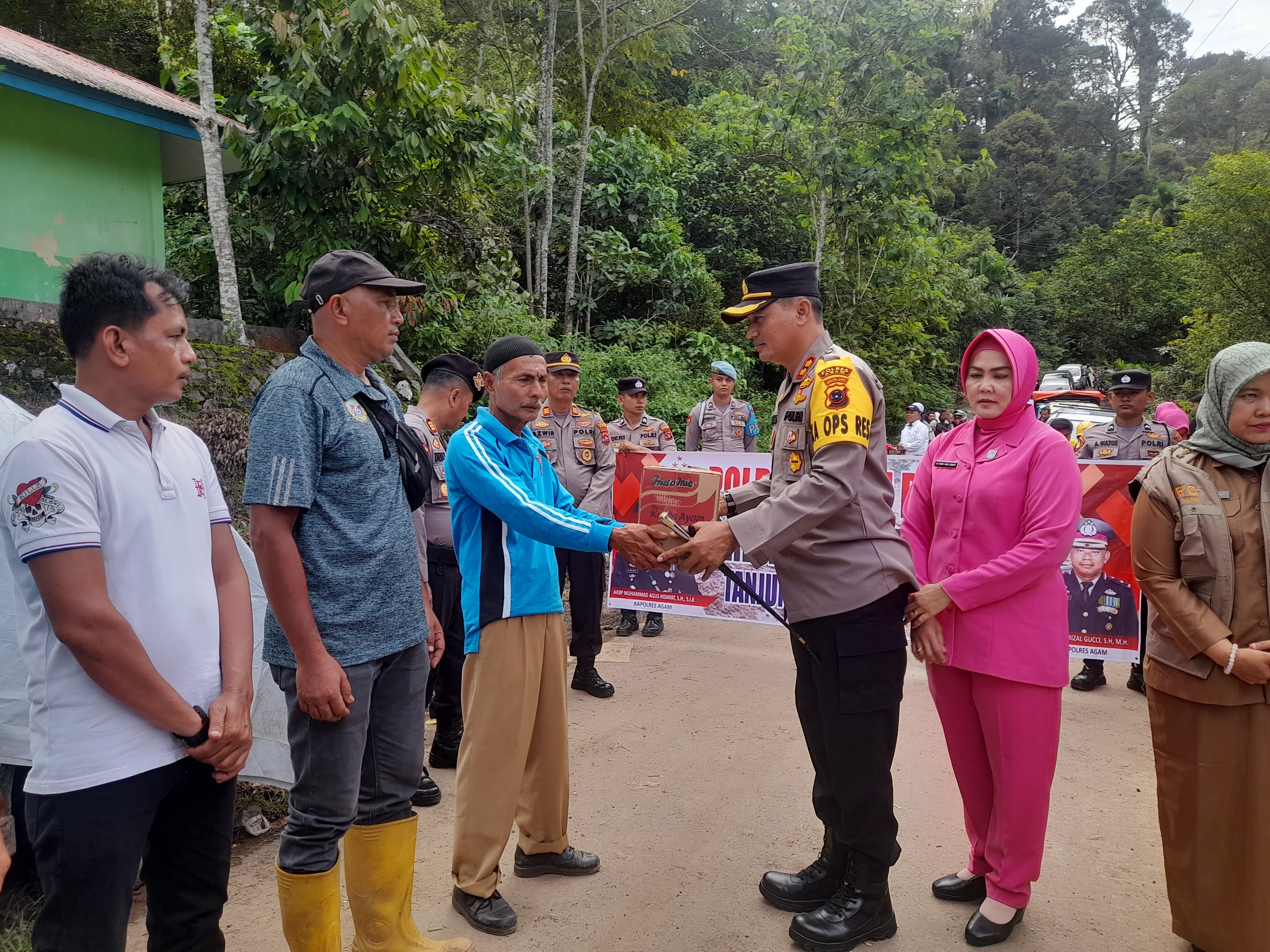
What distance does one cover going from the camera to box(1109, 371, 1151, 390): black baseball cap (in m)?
6.42

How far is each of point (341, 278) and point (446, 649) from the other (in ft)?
9.13

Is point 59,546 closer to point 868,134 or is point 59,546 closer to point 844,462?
point 844,462

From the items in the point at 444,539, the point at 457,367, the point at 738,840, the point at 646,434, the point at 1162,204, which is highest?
the point at 1162,204

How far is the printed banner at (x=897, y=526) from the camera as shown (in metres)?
5.60

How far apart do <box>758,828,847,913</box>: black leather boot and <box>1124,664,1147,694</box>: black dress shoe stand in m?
3.80

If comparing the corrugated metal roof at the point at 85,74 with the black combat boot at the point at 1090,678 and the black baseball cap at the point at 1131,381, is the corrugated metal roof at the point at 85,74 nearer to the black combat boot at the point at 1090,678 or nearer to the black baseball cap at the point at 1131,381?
the black baseball cap at the point at 1131,381

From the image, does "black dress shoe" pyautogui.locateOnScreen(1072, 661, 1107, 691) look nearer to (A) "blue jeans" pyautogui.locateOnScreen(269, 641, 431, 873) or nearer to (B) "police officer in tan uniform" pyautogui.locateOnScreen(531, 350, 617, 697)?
(B) "police officer in tan uniform" pyautogui.locateOnScreen(531, 350, 617, 697)

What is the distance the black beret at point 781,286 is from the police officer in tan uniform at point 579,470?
3024 mm

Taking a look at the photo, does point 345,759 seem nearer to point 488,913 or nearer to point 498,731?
point 498,731

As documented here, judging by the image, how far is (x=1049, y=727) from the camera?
2.96 meters

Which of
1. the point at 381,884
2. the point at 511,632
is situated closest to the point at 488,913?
the point at 381,884

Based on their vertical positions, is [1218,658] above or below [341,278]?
below

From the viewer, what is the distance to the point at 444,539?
4734mm

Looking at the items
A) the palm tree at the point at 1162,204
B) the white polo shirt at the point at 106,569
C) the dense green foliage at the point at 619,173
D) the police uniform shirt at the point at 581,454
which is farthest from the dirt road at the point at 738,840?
the palm tree at the point at 1162,204
